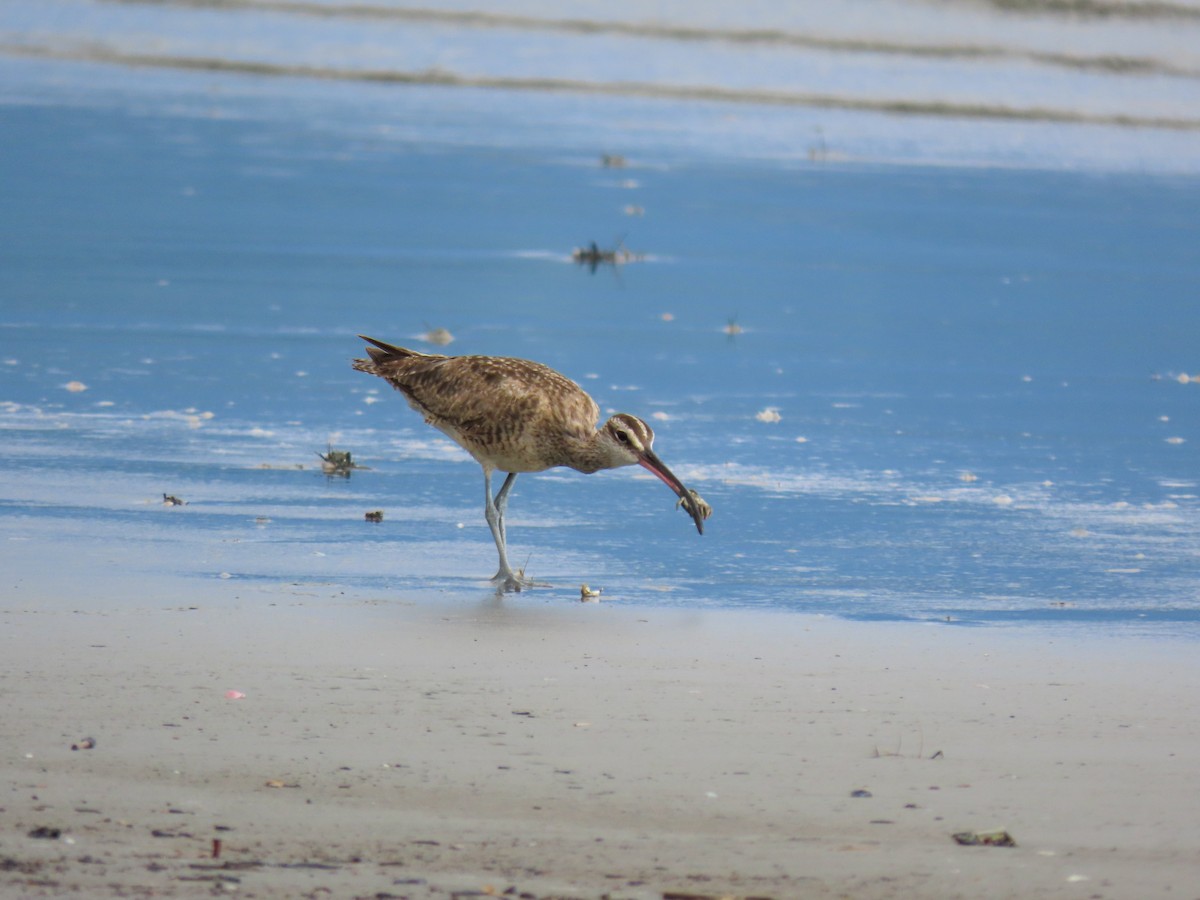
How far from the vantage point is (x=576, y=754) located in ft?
20.7

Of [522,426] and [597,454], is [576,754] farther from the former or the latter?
[522,426]

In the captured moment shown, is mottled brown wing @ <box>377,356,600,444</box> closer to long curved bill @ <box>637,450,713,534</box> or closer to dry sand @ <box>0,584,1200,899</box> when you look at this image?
long curved bill @ <box>637,450,713,534</box>

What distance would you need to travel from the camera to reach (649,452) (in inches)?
344

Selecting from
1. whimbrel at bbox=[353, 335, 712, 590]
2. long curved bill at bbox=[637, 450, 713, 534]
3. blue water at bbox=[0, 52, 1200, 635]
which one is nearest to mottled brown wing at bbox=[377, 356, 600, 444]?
whimbrel at bbox=[353, 335, 712, 590]

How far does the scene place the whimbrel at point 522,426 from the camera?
28.7 feet

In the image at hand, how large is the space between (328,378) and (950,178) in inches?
541

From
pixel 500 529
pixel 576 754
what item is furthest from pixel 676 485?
pixel 576 754

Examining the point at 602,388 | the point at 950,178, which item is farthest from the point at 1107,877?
the point at 950,178

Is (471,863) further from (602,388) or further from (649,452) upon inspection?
(602,388)

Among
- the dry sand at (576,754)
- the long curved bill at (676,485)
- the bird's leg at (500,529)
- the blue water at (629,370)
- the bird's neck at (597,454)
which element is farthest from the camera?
the blue water at (629,370)

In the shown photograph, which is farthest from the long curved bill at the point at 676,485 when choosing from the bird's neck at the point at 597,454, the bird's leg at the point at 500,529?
the bird's leg at the point at 500,529

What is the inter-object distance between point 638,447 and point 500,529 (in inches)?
29.0

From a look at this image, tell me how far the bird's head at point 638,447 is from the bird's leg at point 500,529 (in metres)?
0.59

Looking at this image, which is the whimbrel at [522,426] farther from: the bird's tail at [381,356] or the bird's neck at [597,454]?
the bird's tail at [381,356]
